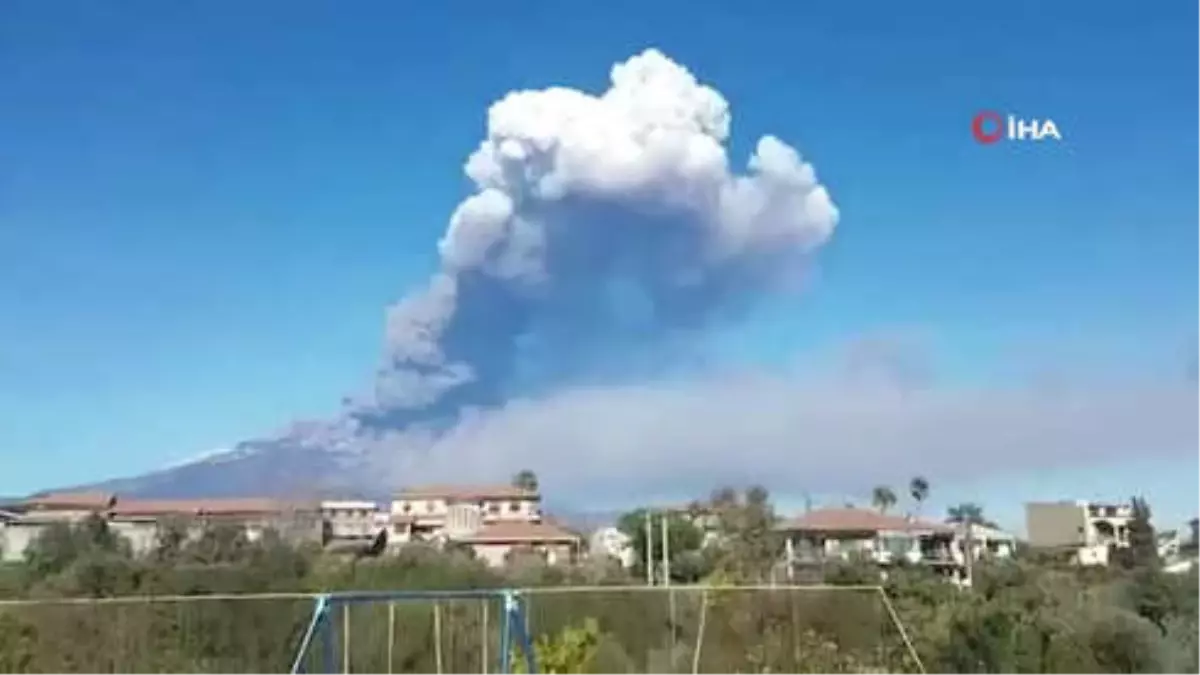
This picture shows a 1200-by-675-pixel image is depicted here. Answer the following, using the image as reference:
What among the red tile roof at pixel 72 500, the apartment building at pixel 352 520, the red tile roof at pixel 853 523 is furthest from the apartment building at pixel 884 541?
the red tile roof at pixel 72 500

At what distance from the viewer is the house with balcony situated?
47.0 ft

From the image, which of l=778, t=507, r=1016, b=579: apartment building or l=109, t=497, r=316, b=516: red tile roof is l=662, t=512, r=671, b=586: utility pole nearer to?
l=778, t=507, r=1016, b=579: apartment building

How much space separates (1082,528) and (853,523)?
290cm

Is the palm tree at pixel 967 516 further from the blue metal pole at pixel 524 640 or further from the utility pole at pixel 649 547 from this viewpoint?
the blue metal pole at pixel 524 640

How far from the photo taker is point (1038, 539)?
16375mm

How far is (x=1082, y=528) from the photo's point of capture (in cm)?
1725

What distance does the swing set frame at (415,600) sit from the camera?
286 inches

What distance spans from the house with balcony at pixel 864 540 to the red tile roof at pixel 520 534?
2554mm

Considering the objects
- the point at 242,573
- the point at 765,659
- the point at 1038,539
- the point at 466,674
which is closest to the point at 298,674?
the point at 466,674

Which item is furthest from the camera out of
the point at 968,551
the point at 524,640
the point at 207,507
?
the point at 207,507

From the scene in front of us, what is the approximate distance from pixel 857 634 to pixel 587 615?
5.68ft

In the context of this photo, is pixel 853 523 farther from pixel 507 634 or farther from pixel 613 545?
pixel 507 634

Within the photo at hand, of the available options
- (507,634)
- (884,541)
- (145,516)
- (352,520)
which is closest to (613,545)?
(884,541)

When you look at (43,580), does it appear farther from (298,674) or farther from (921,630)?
(921,630)
